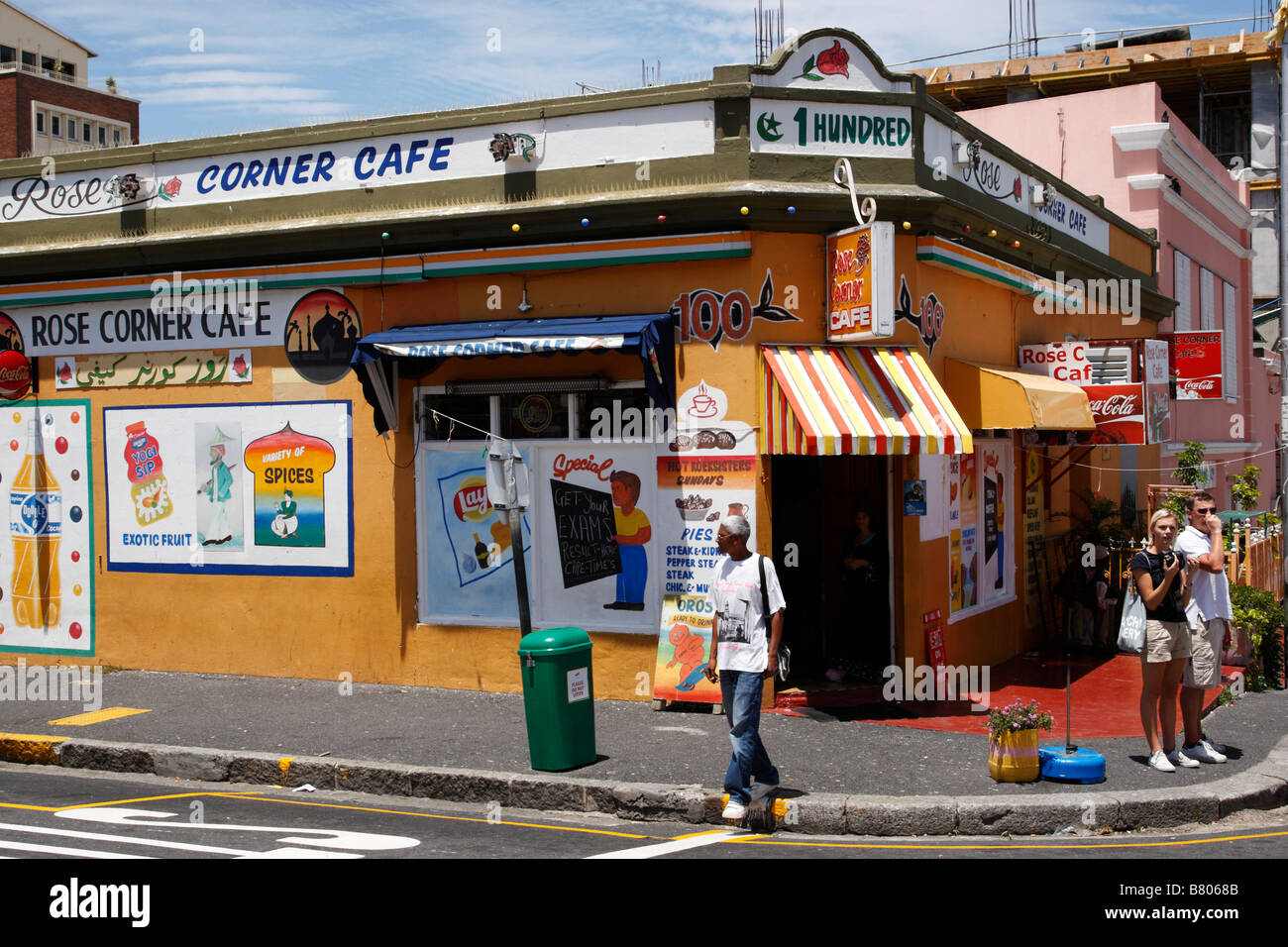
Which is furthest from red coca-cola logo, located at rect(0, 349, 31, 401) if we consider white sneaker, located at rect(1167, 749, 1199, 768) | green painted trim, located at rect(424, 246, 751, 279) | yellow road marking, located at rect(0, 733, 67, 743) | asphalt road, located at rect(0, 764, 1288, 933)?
white sneaker, located at rect(1167, 749, 1199, 768)

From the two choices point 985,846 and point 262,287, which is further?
point 262,287

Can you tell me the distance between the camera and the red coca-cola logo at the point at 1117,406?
580 inches

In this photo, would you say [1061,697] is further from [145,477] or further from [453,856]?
[145,477]

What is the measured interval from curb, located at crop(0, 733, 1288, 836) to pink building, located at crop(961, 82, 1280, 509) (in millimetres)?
12591

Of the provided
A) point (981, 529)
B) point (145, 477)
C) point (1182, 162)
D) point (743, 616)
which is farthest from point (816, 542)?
point (1182, 162)

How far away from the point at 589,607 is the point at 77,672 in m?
6.09

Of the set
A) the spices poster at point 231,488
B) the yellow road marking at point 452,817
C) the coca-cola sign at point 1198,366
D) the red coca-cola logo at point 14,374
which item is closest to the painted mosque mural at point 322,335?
the spices poster at point 231,488

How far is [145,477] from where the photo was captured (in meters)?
13.7

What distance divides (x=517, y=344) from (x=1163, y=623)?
5.85m

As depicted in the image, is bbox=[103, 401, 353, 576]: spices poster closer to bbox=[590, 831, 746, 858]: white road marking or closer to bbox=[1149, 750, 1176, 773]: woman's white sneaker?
bbox=[590, 831, 746, 858]: white road marking

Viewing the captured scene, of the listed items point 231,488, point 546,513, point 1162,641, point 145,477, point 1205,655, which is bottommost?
point 1205,655

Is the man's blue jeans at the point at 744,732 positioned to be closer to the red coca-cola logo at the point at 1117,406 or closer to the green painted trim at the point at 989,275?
the green painted trim at the point at 989,275

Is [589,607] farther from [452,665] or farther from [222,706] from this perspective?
[222,706]
